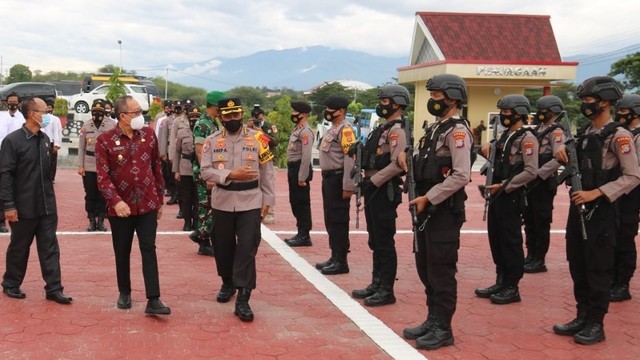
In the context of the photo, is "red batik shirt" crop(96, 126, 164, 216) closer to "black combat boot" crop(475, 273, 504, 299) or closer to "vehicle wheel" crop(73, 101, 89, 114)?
"black combat boot" crop(475, 273, 504, 299)

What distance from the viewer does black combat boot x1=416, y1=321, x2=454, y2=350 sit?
5.06 metres

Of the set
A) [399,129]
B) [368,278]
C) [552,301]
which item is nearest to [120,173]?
[399,129]

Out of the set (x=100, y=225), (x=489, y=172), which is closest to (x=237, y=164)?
(x=489, y=172)

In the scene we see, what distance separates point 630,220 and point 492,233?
4.61 ft

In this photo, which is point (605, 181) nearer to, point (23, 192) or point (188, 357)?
point (188, 357)

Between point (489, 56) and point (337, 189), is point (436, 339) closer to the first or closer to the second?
point (337, 189)

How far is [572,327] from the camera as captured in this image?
18.0 feet

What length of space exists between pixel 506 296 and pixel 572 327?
1007mm

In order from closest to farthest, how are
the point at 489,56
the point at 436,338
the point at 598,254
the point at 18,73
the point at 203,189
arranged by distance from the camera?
1. the point at 436,338
2. the point at 598,254
3. the point at 203,189
4. the point at 489,56
5. the point at 18,73

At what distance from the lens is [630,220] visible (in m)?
6.66

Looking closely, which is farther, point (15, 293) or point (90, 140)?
point (90, 140)

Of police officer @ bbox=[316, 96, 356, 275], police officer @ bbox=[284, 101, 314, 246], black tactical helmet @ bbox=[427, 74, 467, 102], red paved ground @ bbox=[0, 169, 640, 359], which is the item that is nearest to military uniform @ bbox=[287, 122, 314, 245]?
police officer @ bbox=[284, 101, 314, 246]

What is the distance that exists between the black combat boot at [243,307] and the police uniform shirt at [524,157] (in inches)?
107

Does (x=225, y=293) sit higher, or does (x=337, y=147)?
(x=337, y=147)
